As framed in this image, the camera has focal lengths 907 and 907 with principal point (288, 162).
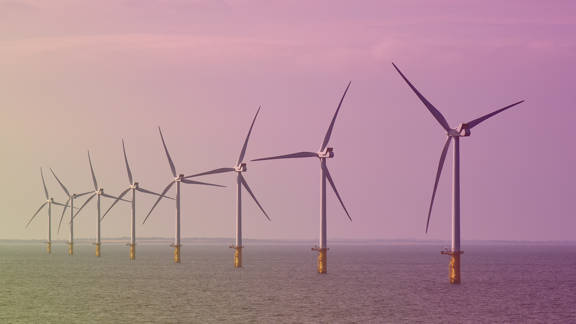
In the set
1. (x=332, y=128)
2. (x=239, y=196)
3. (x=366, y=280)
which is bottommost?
(x=366, y=280)

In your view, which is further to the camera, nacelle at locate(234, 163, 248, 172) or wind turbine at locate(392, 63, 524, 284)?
nacelle at locate(234, 163, 248, 172)

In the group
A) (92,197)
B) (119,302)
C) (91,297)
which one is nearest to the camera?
(119,302)

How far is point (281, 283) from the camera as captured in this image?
301 ft

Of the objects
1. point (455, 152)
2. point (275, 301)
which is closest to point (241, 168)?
point (455, 152)

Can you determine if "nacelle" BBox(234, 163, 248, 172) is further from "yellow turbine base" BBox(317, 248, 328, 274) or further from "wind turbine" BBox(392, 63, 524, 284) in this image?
"wind turbine" BBox(392, 63, 524, 284)

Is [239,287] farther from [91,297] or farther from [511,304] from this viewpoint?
[511,304]

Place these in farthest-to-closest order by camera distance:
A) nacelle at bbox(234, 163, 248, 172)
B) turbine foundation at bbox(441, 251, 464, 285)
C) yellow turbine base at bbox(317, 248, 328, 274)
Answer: nacelle at bbox(234, 163, 248, 172) < yellow turbine base at bbox(317, 248, 328, 274) < turbine foundation at bbox(441, 251, 464, 285)

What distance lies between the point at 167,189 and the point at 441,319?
246 feet

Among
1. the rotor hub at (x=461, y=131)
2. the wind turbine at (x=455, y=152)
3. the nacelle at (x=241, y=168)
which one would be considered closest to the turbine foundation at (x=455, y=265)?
the wind turbine at (x=455, y=152)

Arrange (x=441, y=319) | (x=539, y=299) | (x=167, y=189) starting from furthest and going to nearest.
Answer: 1. (x=167, y=189)
2. (x=539, y=299)
3. (x=441, y=319)

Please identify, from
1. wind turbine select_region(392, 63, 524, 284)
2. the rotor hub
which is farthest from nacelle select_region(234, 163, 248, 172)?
the rotor hub

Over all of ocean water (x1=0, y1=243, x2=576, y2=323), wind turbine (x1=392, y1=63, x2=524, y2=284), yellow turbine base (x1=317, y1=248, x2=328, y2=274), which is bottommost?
ocean water (x1=0, y1=243, x2=576, y2=323)

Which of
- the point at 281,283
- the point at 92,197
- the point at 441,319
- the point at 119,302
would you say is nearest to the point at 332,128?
the point at 281,283

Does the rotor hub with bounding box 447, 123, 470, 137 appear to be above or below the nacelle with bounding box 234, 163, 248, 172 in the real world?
above
